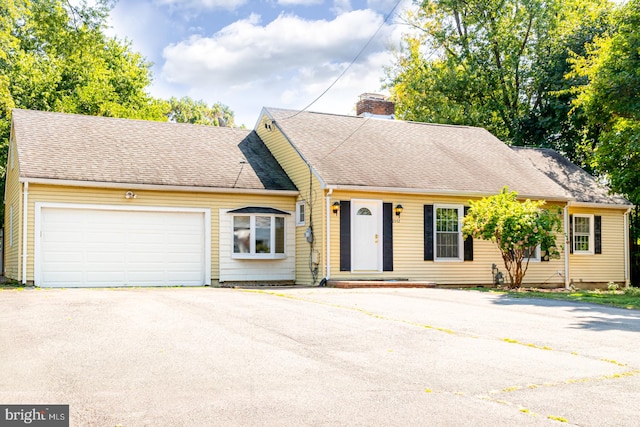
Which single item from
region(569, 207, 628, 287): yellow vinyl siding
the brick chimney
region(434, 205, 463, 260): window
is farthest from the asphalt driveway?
the brick chimney

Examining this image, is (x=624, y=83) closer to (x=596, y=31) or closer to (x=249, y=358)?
(x=596, y=31)

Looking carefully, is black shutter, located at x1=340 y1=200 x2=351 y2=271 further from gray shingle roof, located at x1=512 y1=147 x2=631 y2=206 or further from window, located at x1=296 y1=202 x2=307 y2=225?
gray shingle roof, located at x1=512 y1=147 x2=631 y2=206

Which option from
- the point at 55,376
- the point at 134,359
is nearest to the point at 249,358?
the point at 134,359

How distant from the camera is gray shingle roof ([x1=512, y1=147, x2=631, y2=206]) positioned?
22.6 metres

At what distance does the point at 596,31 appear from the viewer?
28.2 meters

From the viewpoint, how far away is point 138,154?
19172mm

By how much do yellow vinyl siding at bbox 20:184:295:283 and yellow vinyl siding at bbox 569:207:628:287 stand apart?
969cm

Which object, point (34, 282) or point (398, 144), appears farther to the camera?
point (398, 144)

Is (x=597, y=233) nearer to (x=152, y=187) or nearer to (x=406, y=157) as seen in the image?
(x=406, y=157)

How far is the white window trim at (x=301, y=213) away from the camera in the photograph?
1932 centimetres

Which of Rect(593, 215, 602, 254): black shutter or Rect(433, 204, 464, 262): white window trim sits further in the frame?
Rect(593, 215, 602, 254): black shutter

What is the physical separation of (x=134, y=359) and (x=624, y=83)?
15124mm

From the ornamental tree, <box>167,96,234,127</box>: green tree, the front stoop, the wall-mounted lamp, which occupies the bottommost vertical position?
the front stoop

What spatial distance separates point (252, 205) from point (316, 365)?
12.9 meters
